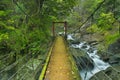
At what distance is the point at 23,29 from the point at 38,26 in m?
0.93

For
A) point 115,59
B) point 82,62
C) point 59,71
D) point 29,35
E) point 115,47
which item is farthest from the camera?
point 115,47

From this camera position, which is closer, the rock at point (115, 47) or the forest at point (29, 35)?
the forest at point (29, 35)

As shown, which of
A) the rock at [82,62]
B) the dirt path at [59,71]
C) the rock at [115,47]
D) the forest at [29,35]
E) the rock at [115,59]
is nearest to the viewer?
the dirt path at [59,71]

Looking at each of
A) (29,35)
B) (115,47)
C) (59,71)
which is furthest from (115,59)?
(59,71)

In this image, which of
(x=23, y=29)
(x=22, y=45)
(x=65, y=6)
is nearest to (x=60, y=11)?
(x=65, y=6)

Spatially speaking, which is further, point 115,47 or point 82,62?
point 115,47

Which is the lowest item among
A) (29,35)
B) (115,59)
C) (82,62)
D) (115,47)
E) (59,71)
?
(115,59)

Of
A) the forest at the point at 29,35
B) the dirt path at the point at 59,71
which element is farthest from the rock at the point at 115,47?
the dirt path at the point at 59,71

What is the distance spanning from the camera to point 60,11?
10.1 meters

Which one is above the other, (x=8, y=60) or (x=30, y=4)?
(x=30, y=4)

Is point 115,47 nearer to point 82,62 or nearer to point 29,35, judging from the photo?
point 82,62

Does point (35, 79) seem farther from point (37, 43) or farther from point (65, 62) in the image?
point (37, 43)

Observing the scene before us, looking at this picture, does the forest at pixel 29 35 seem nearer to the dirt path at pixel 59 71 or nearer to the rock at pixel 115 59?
the rock at pixel 115 59

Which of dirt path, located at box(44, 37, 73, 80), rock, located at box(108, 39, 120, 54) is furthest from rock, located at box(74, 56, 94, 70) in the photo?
rock, located at box(108, 39, 120, 54)
